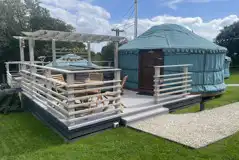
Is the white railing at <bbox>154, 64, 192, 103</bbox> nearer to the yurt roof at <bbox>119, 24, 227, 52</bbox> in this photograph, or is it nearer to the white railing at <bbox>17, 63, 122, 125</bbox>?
the yurt roof at <bbox>119, 24, 227, 52</bbox>

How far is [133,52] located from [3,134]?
527 centimetres

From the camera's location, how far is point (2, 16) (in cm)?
1423

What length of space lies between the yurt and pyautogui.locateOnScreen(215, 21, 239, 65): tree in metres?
19.1

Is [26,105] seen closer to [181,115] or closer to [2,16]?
[181,115]

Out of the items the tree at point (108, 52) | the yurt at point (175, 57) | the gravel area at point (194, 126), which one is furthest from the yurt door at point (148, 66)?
the tree at point (108, 52)

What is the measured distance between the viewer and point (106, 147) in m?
3.68

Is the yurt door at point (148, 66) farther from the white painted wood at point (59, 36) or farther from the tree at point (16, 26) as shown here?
the tree at point (16, 26)

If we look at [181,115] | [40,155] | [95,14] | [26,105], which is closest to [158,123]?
[181,115]

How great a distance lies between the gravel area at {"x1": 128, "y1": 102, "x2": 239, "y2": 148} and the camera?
3.96m

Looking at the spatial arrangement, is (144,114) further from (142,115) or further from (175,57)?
(175,57)

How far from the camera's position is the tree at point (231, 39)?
2446 cm

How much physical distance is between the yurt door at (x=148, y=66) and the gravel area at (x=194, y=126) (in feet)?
7.99

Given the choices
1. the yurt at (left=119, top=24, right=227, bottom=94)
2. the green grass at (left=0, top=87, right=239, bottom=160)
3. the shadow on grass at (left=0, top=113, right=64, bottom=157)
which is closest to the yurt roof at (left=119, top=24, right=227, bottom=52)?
the yurt at (left=119, top=24, right=227, bottom=94)

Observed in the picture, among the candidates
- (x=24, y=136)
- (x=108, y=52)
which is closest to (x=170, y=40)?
(x=24, y=136)
